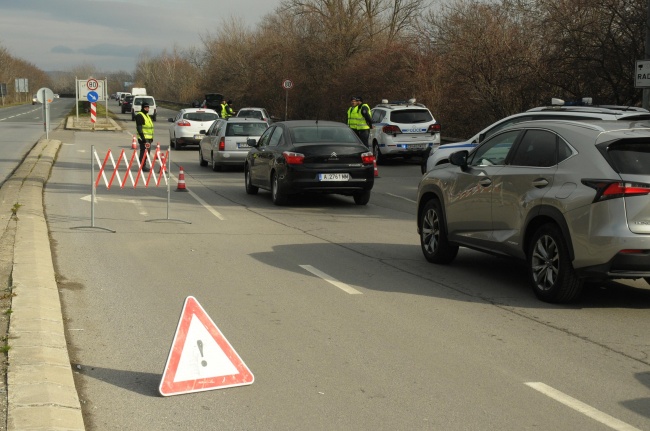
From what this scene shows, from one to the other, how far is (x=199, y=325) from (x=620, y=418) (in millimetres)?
2554

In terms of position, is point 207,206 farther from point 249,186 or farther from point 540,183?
point 540,183

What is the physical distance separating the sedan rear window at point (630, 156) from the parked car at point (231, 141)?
1723cm

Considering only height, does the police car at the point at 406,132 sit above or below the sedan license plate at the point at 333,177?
above

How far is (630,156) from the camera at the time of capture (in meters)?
8.17

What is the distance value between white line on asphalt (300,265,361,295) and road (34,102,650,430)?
0.9 inches

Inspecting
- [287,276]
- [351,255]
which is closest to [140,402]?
[287,276]

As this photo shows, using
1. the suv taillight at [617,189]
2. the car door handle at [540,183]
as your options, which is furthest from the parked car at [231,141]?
the suv taillight at [617,189]

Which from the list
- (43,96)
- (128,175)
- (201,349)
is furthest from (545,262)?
(43,96)

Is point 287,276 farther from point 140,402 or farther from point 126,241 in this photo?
point 140,402

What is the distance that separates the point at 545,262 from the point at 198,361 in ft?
13.4

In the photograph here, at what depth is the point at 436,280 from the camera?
992 cm

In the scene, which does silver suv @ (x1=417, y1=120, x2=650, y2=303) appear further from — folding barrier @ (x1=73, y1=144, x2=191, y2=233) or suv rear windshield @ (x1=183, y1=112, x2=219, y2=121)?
suv rear windshield @ (x1=183, y1=112, x2=219, y2=121)

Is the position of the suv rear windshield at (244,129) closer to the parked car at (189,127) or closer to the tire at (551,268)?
the parked car at (189,127)

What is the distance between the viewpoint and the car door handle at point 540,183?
8.70m
